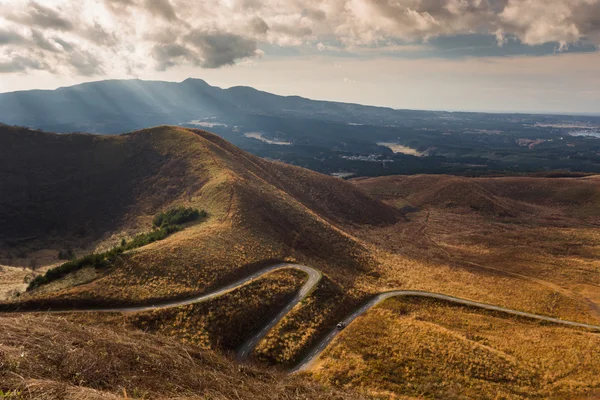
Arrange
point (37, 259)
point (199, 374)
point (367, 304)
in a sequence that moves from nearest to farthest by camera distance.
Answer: point (199, 374), point (367, 304), point (37, 259)

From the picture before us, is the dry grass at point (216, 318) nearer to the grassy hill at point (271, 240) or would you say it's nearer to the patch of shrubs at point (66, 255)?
the grassy hill at point (271, 240)

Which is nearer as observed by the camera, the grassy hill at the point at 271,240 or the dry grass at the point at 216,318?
the dry grass at the point at 216,318

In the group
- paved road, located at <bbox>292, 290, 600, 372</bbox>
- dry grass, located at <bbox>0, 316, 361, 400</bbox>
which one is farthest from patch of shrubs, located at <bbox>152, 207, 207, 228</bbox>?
dry grass, located at <bbox>0, 316, 361, 400</bbox>

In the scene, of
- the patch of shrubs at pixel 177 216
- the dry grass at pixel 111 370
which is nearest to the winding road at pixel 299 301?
the dry grass at pixel 111 370

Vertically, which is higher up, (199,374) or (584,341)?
(199,374)

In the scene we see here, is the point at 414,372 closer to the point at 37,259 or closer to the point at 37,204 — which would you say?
the point at 37,259

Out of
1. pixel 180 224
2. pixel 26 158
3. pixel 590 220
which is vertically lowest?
pixel 590 220

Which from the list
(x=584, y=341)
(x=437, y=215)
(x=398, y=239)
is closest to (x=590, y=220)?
(x=437, y=215)
